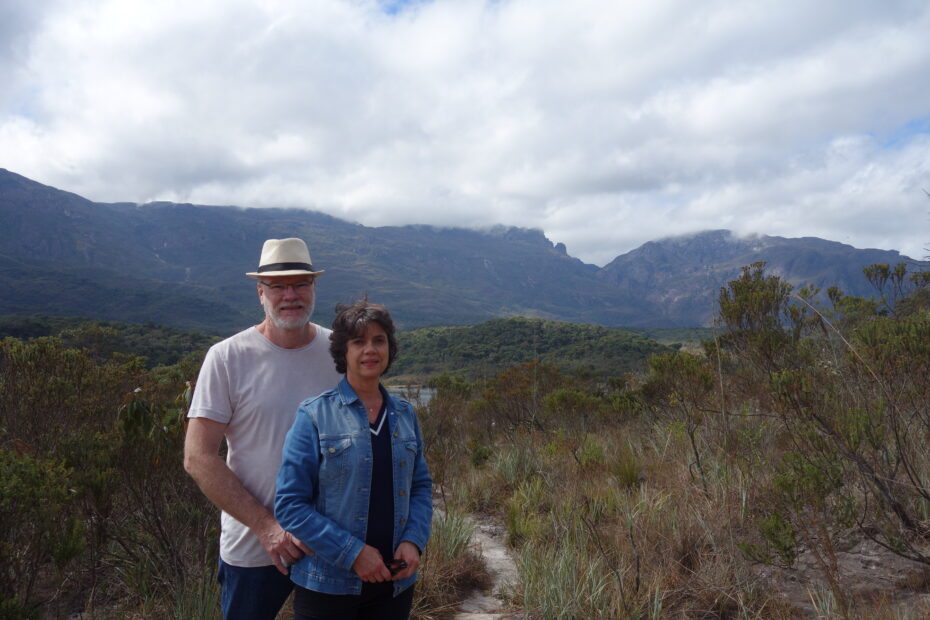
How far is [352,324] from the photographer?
2.00m

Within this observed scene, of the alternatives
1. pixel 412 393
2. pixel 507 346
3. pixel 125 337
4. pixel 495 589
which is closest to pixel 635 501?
pixel 495 589

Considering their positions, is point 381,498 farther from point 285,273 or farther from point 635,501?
point 635,501

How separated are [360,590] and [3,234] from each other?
255m

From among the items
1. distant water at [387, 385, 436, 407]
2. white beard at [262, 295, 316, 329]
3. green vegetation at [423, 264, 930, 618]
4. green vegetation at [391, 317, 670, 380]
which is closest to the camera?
white beard at [262, 295, 316, 329]

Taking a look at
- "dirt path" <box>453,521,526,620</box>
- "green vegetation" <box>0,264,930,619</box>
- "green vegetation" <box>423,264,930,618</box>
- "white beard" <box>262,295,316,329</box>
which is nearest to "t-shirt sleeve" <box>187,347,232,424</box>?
"white beard" <box>262,295,316,329</box>

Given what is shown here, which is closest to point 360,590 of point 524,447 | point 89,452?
point 89,452

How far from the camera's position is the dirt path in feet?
11.2

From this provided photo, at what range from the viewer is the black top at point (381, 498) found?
189 centimetres

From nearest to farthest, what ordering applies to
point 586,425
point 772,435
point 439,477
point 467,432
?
point 439,477 < point 772,435 < point 586,425 < point 467,432

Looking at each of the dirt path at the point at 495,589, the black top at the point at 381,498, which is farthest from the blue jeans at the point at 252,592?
the dirt path at the point at 495,589

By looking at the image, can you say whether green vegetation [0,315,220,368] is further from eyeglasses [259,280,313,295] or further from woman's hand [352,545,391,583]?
woman's hand [352,545,391,583]

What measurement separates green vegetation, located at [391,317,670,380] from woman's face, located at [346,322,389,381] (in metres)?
21.0

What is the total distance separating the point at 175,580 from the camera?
3.35m

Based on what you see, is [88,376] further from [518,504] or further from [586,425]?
[586,425]
